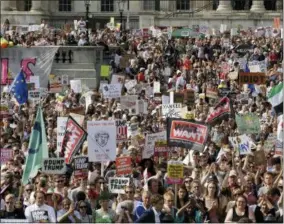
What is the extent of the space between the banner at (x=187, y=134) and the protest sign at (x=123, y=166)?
790 millimetres

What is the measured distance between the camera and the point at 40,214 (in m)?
14.5

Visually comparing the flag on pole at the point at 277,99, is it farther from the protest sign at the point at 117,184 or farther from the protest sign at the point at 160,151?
the protest sign at the point at 117,184

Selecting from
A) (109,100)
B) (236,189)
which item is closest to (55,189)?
(236,189)

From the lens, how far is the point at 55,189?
53.1 ft

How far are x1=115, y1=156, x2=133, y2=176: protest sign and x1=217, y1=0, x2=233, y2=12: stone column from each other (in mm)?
46096

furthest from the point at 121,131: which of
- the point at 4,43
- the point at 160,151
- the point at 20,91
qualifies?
the point at 4,43

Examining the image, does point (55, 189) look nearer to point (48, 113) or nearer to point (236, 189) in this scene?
point (236, 189)

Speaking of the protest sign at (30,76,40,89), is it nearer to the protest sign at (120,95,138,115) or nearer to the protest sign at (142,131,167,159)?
the protest sign at (120,95,138,115)

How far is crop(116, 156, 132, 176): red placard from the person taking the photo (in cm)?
1714

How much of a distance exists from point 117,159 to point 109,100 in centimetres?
1195

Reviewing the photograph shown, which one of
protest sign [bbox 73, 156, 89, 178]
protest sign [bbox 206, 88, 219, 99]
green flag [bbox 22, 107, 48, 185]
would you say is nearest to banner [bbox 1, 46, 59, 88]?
protest sign [bbox 206, 88, 219, 99]

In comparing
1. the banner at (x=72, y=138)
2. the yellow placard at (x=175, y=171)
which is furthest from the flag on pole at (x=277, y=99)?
the yellow placard at (x=175, y=171)

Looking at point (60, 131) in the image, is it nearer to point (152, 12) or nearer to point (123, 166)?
Result: point (123, 166)

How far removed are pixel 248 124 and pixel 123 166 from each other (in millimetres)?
5126
